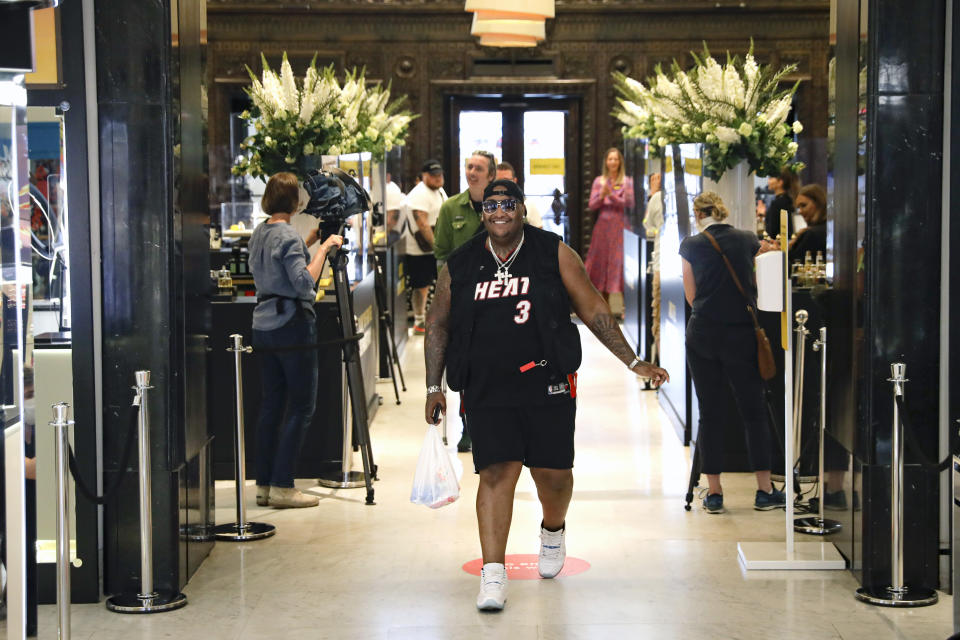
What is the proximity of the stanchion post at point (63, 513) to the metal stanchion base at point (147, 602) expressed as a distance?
76cm

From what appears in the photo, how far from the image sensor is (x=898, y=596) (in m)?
5.02

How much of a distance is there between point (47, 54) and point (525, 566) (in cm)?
279

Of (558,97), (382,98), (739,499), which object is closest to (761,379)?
(739,499)

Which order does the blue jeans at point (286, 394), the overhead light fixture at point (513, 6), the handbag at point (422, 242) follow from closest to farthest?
the blue jeans at point (286, 394) → the overhead light fixture at point (513, 6) → the handbag at point (422, 242)

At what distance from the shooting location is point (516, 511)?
6.59 meters

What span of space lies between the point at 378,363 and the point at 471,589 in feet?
19.2

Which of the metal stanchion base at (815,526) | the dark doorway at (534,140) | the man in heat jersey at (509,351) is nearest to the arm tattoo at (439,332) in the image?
the man in heat jersey at (509,351)

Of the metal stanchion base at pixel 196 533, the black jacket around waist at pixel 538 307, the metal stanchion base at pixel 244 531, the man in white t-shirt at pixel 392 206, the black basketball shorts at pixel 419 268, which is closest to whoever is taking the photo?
the black jacket around waist at pixel 538 307

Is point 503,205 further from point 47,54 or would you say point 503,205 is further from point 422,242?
point 422,242

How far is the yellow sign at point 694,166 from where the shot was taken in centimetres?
821

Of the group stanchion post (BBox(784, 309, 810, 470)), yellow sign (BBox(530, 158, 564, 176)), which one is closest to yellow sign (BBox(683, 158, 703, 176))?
stanchion post (BBox(784, 309, 810, 470))

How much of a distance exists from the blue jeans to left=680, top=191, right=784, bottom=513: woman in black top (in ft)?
6.29

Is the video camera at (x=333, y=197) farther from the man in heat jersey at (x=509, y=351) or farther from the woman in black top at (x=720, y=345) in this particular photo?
the man in heat jersey at (x=509, y=351)

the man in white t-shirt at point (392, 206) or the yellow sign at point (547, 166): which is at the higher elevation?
the yellow sign at point (547, 166)
